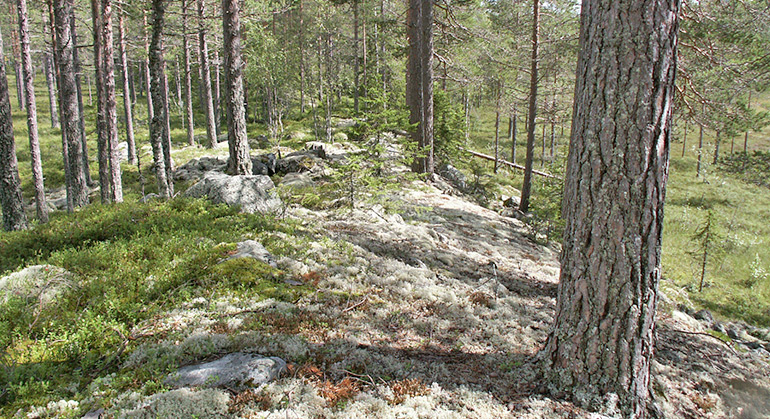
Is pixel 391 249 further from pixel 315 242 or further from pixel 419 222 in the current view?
pixel 419 222

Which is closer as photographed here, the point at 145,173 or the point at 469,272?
the point at 469,272

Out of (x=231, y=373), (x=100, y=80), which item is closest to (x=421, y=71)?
(x=100, y=80)

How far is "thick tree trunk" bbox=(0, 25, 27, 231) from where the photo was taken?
10.6m

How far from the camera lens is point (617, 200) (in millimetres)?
3381

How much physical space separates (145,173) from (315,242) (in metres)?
22.2

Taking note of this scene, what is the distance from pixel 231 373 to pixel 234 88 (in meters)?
8.84

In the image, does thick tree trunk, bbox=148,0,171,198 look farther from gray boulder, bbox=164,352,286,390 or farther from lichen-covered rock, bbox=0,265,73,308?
gray boulder, bbox=164,352,286,390

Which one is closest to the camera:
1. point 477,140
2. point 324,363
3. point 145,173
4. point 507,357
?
point 324,363

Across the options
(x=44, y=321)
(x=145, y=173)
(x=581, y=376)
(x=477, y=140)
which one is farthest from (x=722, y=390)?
(x=477, y=140)

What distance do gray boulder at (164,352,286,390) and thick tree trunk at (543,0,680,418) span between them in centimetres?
282

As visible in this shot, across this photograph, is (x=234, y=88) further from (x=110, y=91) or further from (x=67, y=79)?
(x=67, y=79)

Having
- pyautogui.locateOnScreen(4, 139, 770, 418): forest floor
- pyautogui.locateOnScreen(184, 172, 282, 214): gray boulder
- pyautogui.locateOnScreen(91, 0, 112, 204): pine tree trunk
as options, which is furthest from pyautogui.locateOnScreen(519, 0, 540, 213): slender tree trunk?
pyautogui.locateOnScreen(91, 0, 112, 204): pine tree trunk

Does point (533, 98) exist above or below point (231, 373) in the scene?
above

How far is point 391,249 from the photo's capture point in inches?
316
